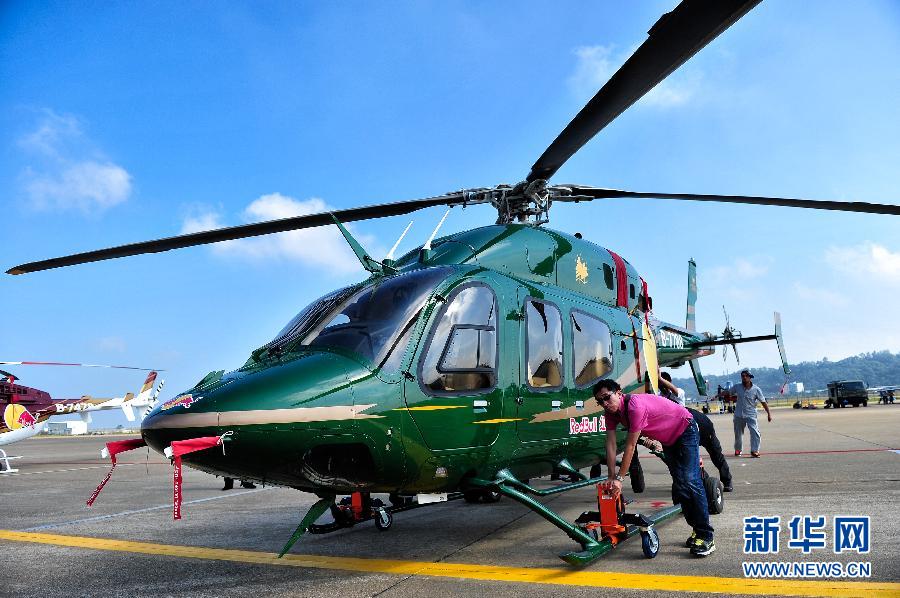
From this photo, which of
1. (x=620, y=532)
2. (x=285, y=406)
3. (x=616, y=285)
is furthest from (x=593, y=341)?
(x=285, y=406)

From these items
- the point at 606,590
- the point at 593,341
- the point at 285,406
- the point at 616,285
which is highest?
the point at 616,285

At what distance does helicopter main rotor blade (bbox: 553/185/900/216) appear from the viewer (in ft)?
21.5

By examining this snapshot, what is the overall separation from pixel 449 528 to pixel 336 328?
3109 mm

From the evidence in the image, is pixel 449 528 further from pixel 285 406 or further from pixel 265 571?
pixel 285 406

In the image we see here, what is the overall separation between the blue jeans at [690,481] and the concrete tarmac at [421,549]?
0.90 feet

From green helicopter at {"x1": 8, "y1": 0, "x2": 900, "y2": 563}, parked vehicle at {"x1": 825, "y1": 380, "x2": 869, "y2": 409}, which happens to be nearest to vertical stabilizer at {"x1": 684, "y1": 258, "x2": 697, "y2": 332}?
green helicopter at {"x1": 8, "y1": 0, "x2": 900, "y2": 563}

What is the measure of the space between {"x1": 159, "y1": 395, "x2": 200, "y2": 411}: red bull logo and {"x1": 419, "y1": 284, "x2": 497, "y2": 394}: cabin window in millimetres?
1633

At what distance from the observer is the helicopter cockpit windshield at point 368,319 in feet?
15.4

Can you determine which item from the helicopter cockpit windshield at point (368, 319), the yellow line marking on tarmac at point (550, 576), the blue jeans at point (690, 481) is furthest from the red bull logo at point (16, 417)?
the blue jeans at point (690, 481)

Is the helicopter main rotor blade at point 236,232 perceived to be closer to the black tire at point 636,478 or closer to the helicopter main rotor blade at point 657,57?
the helicopter main rotor blade at point 657,57

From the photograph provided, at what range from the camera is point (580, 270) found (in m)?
7.46

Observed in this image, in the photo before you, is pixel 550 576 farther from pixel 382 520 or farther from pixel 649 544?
pixel 382 520

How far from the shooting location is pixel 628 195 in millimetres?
7566
